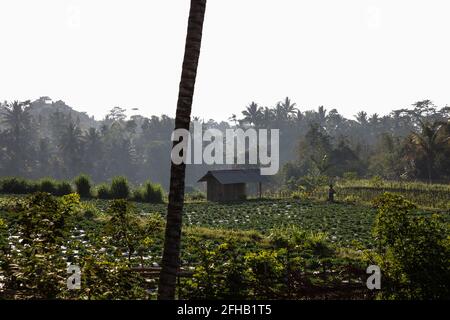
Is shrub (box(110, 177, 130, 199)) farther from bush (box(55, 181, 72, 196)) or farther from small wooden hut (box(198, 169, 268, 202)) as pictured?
small wooden hut (box(198, 169, 268, 202))

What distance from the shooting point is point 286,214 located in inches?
1119

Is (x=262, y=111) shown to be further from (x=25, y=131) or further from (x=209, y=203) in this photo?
(x=209, y=203)

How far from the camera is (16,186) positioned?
3153cm

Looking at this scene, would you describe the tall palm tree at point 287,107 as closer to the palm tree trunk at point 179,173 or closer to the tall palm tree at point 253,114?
the tall palm tree at point 253,114

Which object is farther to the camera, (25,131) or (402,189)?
(25,131)

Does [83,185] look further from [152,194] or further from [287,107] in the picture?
[287,107]

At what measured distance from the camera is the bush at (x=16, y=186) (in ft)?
103

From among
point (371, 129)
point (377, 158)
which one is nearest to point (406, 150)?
point (377, 158)

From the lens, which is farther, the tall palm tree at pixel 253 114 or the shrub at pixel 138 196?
the tall palm tree at pixel 253 114
